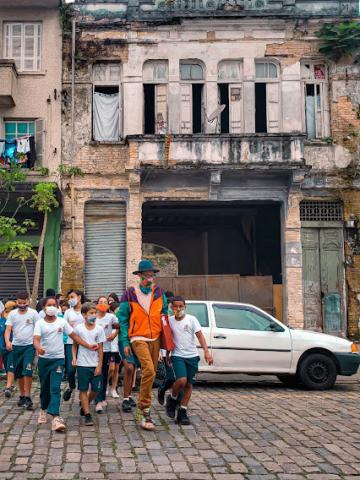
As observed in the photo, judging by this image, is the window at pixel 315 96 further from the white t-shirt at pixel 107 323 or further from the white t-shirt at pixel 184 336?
the white t-shirt at pixel 184 336

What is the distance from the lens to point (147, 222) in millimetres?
23531

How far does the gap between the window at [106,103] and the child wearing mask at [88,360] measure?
12177 mm

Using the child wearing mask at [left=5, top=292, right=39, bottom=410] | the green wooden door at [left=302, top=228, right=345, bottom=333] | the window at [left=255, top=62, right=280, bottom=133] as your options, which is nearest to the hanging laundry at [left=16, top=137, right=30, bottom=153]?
the window at [left=255, top=62, right=280, bottom=133]

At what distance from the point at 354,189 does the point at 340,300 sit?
3.44 metres

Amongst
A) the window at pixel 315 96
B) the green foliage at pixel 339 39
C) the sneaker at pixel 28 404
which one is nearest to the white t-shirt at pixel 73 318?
the sneaker at pixel 28 404

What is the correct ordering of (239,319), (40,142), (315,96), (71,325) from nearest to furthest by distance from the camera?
1. (71,325)
2. (239,319)
3. (40,142)
4. (315,96)

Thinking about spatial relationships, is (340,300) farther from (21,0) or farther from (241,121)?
(21,0)

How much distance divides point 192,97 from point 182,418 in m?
13.6

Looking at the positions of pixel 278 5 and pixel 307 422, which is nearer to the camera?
pixel 307 422

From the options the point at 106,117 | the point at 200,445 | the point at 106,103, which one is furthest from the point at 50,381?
the point at 106,103

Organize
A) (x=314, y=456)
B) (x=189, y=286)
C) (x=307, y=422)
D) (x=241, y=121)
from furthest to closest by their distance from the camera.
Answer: (x=241, y=121) → (x=189, y=286) → (x=307, y=422) → (x=314, y=456)

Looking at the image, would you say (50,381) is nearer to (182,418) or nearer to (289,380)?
(182,418)

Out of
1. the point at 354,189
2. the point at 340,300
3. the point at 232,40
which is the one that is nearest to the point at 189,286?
the point at 340,300

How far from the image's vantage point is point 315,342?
11672 mm
